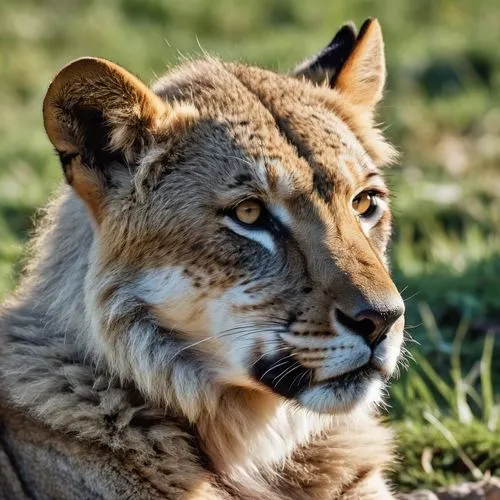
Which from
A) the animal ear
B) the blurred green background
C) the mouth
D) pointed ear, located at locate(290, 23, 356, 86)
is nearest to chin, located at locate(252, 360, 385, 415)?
the mouth

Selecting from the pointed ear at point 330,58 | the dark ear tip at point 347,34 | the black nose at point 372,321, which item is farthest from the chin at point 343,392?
the dark ear tip at point 347,34

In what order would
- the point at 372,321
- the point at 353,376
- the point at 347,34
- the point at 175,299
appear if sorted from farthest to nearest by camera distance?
the point at 347,34 → the point at 175,299 → the point at 353,376 → the point at 372,321

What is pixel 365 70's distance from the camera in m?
5.11

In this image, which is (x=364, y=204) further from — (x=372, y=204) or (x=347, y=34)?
(x=347, y=34)

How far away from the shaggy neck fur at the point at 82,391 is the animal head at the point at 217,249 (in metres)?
0.09

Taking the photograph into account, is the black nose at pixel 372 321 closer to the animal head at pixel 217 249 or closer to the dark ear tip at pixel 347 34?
the animal head at pixel 217 249

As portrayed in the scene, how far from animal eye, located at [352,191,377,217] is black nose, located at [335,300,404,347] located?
629 mm

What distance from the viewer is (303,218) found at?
4.29 metres

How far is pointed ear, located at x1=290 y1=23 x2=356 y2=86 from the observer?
203 inches

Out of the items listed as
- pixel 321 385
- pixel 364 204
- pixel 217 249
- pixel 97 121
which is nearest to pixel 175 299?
pixel 217 249

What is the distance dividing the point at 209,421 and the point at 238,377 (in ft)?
0.78

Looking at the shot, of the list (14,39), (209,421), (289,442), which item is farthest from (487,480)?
(14,39)

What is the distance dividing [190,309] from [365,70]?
150 centimetres

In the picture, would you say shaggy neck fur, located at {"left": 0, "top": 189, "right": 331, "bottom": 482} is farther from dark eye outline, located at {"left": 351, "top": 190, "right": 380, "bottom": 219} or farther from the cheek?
dark eye outline, located at {"left": 351, "top": 190, "right": 380, "bottom": 219}
